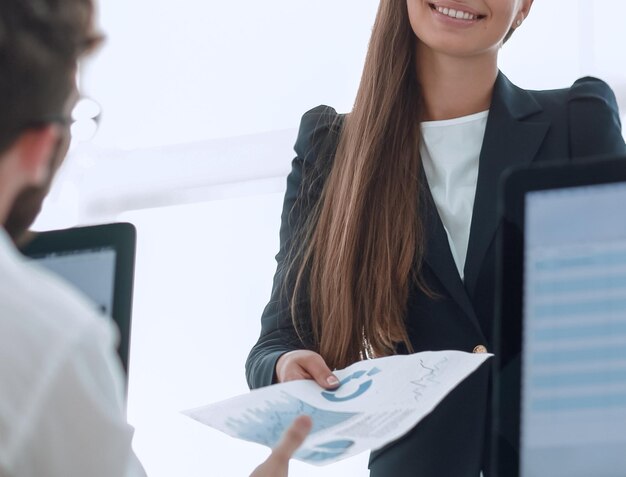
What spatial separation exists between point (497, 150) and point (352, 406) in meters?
0.60

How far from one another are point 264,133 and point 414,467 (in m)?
1.91

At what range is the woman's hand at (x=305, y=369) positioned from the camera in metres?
1.49

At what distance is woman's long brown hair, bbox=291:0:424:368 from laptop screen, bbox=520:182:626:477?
62 cm

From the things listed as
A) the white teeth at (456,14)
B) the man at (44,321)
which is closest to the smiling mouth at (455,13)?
the white teeth at (456,14)

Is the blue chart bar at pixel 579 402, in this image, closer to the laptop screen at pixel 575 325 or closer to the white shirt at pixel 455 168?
the laptop screen at pixel 575 325

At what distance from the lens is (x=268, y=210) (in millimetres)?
3475

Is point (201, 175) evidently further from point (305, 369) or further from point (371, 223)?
point (305, 369)

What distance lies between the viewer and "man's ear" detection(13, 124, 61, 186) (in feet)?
2.66

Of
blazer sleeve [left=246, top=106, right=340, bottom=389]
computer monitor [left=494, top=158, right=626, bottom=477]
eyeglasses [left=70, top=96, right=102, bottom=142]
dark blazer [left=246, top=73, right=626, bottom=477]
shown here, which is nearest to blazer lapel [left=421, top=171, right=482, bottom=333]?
dark blazer [left=246, top=73, right=626, bottom=477]

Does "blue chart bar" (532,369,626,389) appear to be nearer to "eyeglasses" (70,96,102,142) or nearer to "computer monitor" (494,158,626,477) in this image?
"computer monitor" (494,158,626,477)

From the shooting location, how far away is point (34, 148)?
0.82 meters

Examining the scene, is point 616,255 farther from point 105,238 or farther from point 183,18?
point 183,18

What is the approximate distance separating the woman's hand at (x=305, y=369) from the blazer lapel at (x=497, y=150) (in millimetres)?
291

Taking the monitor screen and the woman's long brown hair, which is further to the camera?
the woman's long brown hair
